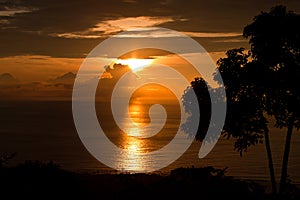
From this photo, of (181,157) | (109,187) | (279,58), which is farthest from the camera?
(181,157)

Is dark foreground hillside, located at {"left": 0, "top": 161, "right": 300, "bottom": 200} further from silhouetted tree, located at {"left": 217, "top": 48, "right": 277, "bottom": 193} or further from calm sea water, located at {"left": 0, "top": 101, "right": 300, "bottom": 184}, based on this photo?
calm sea water, located at {"left": 0, "top": 101, "right": 300, "bottom": 184}

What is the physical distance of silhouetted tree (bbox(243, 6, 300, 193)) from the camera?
2525cm

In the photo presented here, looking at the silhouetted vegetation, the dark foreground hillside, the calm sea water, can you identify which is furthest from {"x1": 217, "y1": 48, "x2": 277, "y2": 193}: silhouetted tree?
the calm sea water

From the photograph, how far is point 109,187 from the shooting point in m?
26.8

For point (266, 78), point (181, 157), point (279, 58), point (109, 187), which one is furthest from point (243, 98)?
point (181, 157)

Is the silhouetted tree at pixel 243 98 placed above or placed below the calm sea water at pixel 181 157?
above

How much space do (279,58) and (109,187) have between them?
12105 millimetres

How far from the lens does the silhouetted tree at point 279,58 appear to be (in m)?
25.2

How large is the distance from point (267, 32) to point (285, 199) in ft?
29.4

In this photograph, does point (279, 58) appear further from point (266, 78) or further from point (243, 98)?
point (243, 98)

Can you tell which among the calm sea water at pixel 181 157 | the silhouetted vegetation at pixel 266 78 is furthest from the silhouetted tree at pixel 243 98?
the calm sea water at pixel 181 157

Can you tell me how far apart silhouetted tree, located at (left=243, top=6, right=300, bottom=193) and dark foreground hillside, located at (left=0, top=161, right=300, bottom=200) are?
3964 millimetres

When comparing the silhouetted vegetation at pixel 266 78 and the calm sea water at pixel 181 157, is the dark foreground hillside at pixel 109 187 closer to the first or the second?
the silhouetted vegetation at pixel 266 78

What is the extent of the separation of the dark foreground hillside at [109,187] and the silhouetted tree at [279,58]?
396cm
